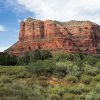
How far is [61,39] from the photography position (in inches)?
7219

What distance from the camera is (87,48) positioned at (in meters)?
184

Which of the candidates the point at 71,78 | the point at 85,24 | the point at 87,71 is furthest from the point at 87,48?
the point at 71,78

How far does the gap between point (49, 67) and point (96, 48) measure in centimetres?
11573

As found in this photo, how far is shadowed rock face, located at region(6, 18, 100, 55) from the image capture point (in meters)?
181

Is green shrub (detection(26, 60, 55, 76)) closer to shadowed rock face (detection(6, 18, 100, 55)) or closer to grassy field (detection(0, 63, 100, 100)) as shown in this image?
grassy field (detection(0, 63, 100, 100))

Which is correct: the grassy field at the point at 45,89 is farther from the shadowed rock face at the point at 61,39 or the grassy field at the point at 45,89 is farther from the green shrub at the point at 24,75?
the shadowed rock face at the point at 61,39

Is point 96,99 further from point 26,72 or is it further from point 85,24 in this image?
point 85,24

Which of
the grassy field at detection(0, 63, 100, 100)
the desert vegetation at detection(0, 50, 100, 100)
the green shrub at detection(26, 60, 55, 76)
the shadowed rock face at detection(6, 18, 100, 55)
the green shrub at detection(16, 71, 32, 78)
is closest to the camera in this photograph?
the grassy field at detection(0, 63, 100, 100)

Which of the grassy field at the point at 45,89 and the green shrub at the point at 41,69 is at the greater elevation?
the green shrub at the point at 41,69

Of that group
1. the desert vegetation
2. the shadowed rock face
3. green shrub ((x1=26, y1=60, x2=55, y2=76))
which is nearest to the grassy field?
the desert vegetation

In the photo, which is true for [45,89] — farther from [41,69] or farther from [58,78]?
[41,69]

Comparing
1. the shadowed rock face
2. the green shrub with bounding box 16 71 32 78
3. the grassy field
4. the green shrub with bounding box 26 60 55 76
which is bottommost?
the grassy field

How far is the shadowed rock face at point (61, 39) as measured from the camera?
593ft

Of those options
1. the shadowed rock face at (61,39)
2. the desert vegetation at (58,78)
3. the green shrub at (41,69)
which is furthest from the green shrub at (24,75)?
the shadowed rock face at (61,39)
